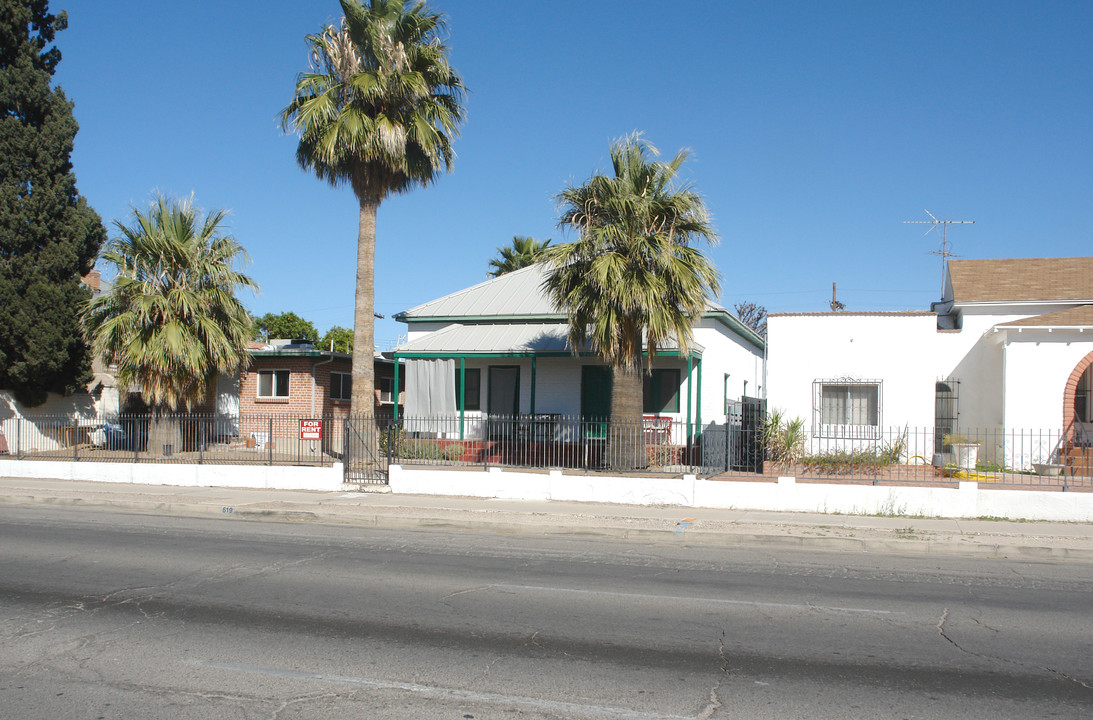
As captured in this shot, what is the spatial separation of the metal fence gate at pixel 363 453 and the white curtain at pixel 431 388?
3.81 metres

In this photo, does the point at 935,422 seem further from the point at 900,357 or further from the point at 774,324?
A: the point at 774,324

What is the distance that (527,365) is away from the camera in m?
24.3

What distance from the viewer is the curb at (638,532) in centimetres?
1166

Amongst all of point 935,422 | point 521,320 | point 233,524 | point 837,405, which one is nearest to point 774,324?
point 837,405

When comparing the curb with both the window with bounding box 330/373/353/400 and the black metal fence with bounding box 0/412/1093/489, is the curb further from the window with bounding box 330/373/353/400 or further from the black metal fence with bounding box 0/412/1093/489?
the window with bounding box 330/373/353/400

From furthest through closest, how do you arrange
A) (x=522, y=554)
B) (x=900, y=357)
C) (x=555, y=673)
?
(x=900, y=357)
(x=522, y=554)
(x=555, y=673)

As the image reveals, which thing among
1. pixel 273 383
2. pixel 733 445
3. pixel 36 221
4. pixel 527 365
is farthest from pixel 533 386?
pixel 36 221

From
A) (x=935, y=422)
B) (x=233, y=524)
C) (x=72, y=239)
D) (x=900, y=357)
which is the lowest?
(x=233, y=524)

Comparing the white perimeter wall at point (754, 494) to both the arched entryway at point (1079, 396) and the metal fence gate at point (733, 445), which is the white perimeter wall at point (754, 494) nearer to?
the metal fence gate at point (733, 445)

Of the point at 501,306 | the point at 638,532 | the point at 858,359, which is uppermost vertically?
the point at 501,306

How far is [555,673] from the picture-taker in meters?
5.80

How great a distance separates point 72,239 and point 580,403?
15695 millimetres

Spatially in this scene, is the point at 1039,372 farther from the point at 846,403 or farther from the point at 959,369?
the point at 846,403

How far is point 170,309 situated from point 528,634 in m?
18.0
